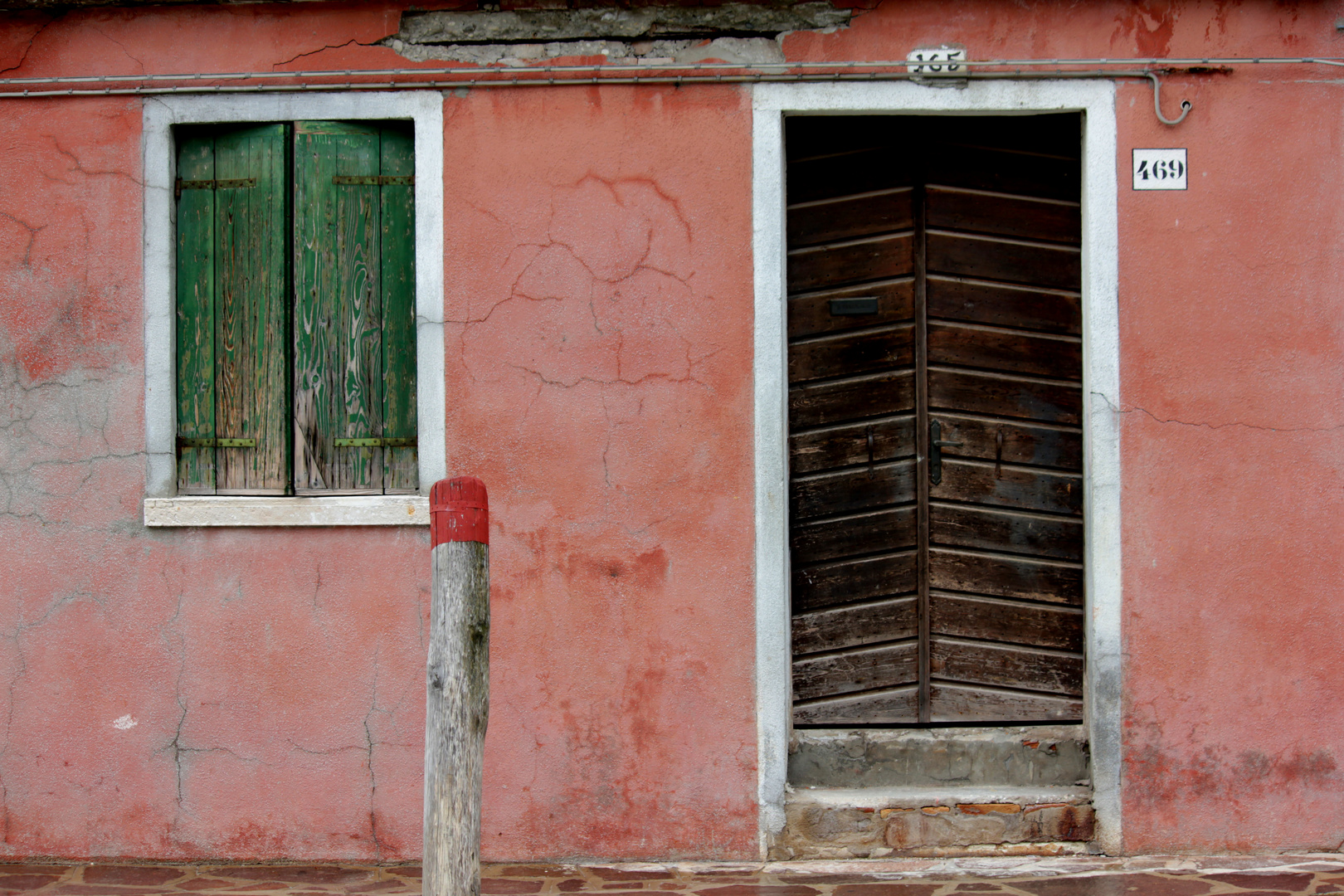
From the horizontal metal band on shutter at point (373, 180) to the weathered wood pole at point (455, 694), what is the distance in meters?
2.31

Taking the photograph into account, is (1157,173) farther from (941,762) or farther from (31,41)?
(31,41)

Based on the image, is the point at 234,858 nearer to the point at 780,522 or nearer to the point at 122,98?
the point at 780,522

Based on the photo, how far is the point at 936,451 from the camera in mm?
4738

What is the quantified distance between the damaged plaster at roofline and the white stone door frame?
0.79ft

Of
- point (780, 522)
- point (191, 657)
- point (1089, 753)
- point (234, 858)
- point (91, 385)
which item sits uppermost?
point (91, 385)

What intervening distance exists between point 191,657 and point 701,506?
7.16 feet

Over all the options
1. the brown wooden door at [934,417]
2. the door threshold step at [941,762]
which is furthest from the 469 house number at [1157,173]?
the door threshold step at [941,762]

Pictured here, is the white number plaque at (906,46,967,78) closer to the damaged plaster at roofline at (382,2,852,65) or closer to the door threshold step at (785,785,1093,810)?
the damaged plaster at roofline at (382,2,852,65)

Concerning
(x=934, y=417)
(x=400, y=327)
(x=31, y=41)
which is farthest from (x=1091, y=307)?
(x=31, y=41)

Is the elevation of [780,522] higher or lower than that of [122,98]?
lower

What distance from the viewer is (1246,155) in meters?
4.51

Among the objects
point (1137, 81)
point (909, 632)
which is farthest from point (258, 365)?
point (1137, 81)

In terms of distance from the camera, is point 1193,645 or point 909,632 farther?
point 909,632

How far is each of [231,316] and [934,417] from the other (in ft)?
9.94
